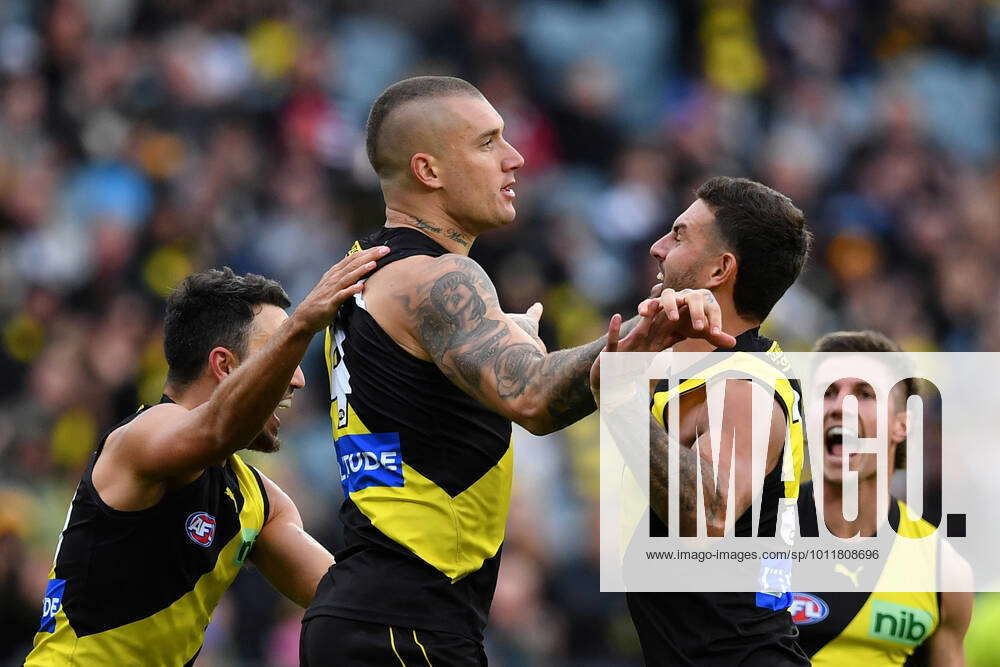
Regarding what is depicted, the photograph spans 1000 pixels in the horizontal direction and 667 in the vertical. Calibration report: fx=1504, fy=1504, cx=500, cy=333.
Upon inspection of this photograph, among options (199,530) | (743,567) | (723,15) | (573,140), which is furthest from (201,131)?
(743,567)

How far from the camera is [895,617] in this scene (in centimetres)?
683

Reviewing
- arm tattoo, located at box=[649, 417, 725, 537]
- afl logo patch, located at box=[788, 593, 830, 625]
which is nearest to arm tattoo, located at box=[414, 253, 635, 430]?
arm tattoo, located at box=[649, 417, 725, 537]

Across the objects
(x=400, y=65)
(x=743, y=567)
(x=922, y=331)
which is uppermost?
(x=400, y=65)

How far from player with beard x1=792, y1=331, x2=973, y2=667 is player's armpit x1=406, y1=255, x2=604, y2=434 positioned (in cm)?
229

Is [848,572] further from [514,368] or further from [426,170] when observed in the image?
[426,170]

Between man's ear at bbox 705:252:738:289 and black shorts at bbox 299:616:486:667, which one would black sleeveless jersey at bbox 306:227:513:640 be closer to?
black shorts at bbox 299:616:486:667

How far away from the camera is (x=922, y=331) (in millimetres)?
14164

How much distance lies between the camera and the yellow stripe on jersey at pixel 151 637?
6.05 metres

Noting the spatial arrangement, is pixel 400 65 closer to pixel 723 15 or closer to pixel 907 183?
pixel 723 15

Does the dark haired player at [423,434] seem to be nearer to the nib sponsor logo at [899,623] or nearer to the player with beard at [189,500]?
the player with beard at [189,500]

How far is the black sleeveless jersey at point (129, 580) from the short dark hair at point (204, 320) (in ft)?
1.58

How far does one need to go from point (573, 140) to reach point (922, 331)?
4.14 meters

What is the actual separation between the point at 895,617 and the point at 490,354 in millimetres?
2811

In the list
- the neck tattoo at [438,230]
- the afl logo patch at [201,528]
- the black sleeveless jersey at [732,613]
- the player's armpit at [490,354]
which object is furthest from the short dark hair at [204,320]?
the black sleeveless jersey at [732,613]
